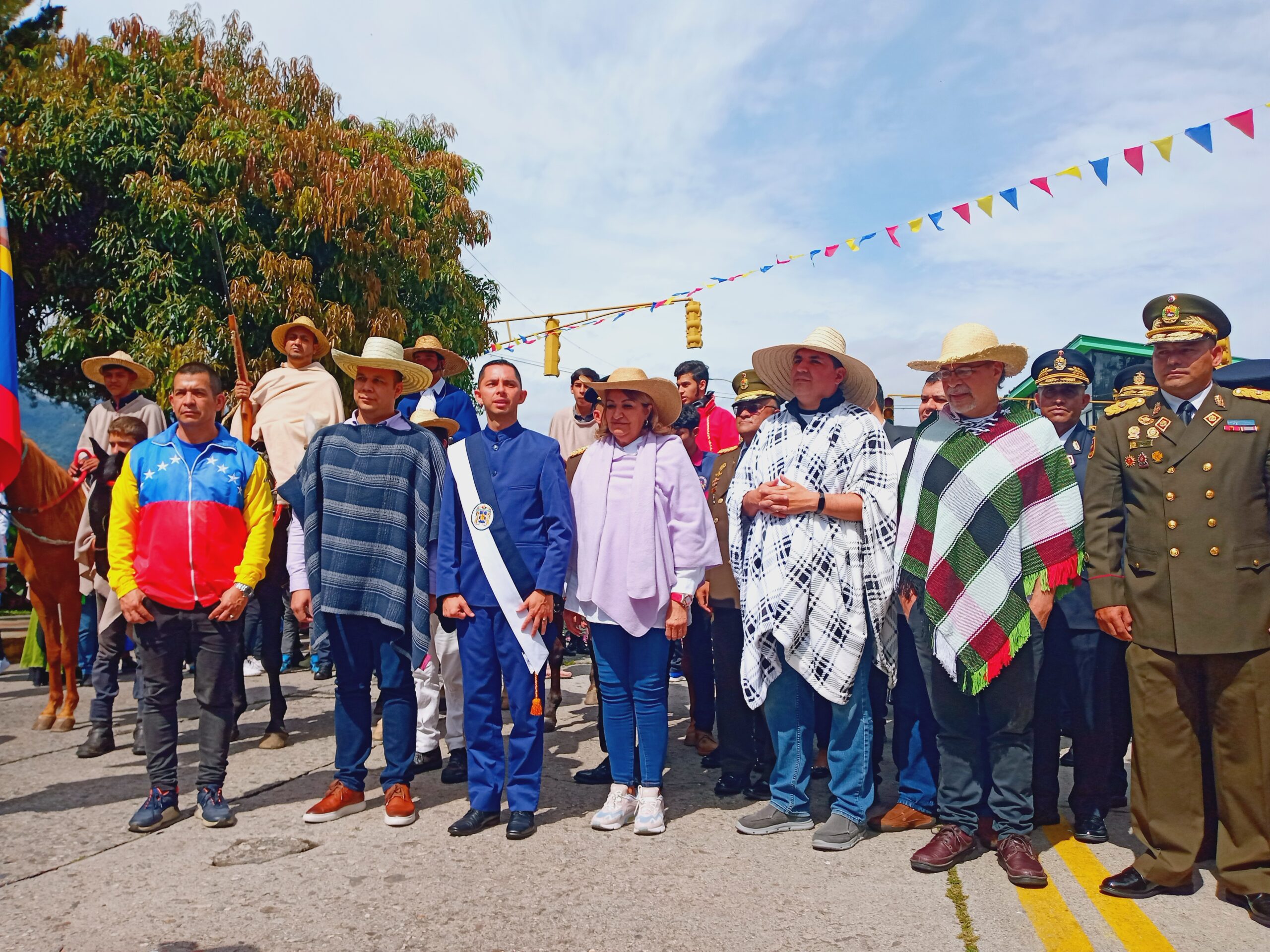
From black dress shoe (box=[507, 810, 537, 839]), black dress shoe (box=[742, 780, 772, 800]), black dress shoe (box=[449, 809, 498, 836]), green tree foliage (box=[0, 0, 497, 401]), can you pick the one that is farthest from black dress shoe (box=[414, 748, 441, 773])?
green tree foliage (box=[0, 0, 497, 401])

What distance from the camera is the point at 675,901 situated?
3629 mm

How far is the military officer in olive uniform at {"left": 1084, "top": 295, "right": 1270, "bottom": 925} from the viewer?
3660mm

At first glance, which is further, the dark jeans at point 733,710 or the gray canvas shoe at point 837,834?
the dark jeans at point 733,710

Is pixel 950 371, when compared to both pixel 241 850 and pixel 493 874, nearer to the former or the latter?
pixel 493 874

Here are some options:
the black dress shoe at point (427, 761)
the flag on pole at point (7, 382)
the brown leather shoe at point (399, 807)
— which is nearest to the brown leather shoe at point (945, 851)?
the brown leather shoe at point (399, 807)

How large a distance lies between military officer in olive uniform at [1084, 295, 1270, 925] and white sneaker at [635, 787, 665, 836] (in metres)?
1.91

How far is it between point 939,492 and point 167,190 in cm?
1427

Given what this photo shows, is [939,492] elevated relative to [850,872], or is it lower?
elevated

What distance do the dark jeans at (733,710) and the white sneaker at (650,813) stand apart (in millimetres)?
657

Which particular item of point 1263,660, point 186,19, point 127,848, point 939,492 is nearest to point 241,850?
point 127,848

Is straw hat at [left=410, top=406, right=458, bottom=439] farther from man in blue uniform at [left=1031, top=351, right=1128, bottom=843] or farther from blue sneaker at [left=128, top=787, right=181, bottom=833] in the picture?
man in blue uniform at [left=1031, top=351, right=1128, bottom=843]

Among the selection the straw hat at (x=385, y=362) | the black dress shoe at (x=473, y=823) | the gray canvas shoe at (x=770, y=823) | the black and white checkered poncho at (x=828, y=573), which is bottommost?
the gray canvas shoe at (x=770, y=823)

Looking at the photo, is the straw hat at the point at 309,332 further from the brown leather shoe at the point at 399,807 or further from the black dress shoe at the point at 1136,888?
the black dress shoe at the point at 1136,888

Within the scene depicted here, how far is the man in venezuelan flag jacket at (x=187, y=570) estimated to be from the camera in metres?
4.68
